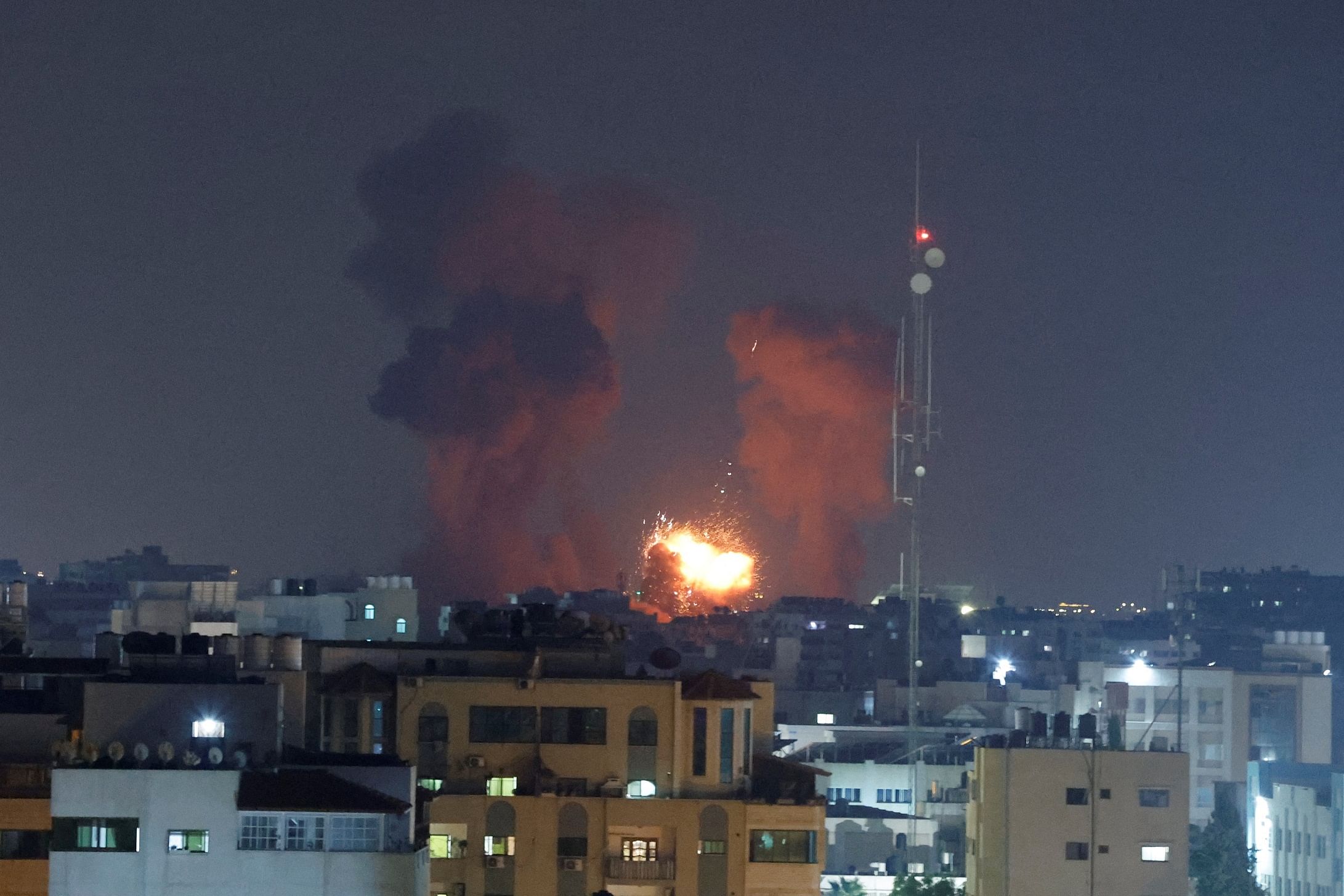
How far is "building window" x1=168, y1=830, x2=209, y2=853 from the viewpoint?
28250 millimetres

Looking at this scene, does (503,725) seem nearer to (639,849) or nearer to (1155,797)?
(639,849)

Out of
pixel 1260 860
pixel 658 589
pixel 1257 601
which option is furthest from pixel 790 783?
pixel 1257 601

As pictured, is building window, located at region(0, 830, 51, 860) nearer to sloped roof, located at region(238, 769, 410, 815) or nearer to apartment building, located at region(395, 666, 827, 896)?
sloped roof, located at region(238, 769, 410, 815)

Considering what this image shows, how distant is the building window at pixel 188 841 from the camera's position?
2825 centimetres

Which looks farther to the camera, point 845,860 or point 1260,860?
point 1260,860

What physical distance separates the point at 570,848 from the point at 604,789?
96 cm

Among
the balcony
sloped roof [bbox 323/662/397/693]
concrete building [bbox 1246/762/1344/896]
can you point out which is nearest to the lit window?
the balcony

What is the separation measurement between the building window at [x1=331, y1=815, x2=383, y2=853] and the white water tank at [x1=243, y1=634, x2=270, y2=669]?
8.74 metres

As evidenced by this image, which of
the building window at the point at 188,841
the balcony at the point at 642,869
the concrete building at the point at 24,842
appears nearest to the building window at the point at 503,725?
the balcony at the point at 642,869

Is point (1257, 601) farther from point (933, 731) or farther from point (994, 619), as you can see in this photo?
point (933, 731)

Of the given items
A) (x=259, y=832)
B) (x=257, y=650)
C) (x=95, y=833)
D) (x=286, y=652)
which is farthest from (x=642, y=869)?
(x=95, y=833)

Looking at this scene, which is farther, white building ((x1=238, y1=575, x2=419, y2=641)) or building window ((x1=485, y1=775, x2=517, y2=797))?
white building ((x1=238, y1=575, x2=419, y2=641))

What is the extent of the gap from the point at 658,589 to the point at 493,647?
62.6 meters

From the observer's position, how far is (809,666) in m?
112
